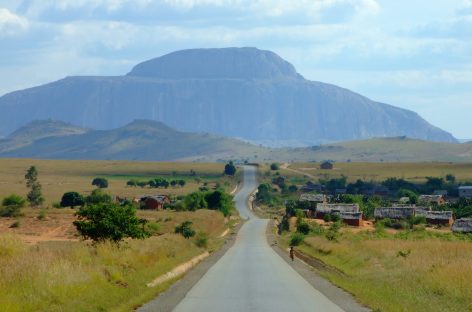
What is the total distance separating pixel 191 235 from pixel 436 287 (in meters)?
48.5

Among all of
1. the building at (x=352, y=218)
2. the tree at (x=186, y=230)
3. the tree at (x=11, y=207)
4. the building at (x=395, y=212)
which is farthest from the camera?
the building at (x=395, y=212)

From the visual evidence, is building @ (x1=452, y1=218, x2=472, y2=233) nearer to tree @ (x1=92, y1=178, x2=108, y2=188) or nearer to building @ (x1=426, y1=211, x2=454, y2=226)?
building @ (x1=426, y1=211, x2=454, y2=226)

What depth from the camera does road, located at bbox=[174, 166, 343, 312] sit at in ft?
80.4

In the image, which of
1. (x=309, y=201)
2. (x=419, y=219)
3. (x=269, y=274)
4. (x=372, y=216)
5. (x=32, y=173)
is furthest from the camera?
(x=32, y=173)

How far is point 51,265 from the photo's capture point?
1008 inches

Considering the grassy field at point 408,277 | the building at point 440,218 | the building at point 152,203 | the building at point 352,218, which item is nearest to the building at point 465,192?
the building at point 440,218

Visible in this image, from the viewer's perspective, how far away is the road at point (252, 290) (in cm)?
2452

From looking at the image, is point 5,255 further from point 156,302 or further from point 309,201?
point 309,201

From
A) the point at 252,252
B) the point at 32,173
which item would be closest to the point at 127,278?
the point at 252,252

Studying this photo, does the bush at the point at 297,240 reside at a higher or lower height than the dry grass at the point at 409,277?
lower

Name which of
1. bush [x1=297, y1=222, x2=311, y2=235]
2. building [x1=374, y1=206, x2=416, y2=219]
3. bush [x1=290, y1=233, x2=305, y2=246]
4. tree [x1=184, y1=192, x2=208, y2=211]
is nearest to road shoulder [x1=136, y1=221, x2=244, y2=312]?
bush [x1=290, y1=233, x2=305, y2=246]

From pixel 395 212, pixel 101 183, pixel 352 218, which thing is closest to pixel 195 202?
pixel 352 218

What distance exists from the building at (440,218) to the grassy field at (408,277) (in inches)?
1970

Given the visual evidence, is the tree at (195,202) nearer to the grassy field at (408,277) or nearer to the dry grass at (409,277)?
the grassy field at (408,277)
